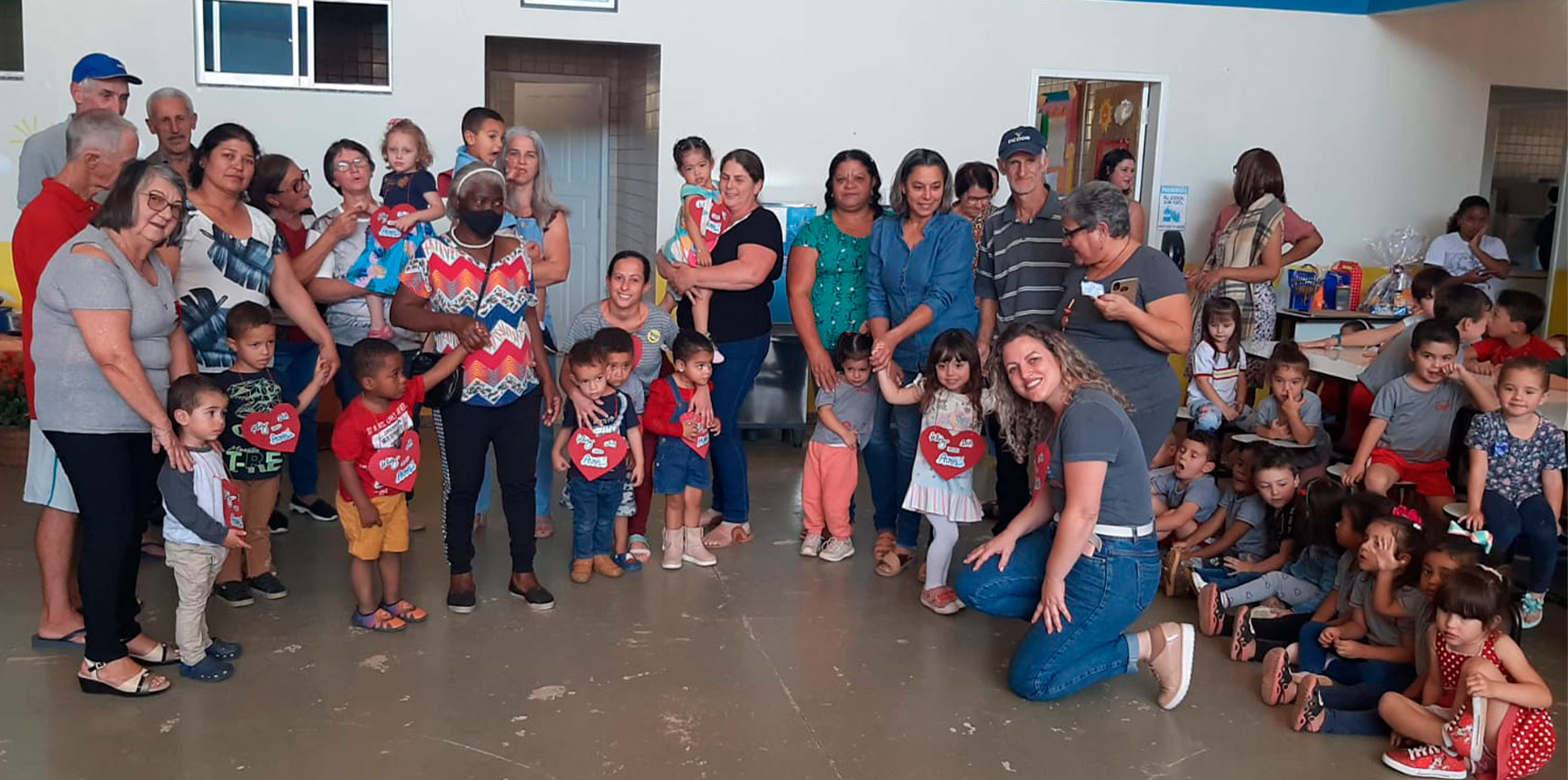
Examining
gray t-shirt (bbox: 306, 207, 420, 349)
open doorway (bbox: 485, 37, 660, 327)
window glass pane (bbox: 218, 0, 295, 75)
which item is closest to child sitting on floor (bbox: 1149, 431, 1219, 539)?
gray t-shirt (bbox: 306, 207, 420, 349)

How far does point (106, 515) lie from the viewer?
11.6 ft

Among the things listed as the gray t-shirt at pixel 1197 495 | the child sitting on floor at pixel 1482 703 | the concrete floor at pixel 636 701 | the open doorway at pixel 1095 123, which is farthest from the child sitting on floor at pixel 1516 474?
the open doorway at pixel 1095 123

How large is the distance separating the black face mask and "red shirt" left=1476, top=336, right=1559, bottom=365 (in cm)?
410

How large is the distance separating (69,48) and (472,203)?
14.9 feet

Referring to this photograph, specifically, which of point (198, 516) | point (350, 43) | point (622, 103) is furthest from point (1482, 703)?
point (622, 103)

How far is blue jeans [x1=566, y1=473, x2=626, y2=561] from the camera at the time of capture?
4.69 m

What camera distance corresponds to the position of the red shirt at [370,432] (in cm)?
402

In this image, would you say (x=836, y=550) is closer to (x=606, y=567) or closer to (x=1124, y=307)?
(x=606, y=567)

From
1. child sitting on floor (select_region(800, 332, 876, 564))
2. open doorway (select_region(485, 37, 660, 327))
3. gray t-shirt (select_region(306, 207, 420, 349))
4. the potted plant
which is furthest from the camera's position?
open doorway (select_region(485, 37, 660, 327))

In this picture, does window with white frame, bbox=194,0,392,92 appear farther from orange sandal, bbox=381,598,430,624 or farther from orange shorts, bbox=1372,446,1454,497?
orange shorts, bbox=1372,446,1454,497

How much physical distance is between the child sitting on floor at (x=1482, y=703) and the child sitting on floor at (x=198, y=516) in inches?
134

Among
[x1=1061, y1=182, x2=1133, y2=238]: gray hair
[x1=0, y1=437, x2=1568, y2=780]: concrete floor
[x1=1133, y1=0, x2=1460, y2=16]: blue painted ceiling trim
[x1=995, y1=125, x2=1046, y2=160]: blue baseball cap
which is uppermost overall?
[x1=1133, y1=0, x2=1460, y2=16]: blue painted ceiling trim

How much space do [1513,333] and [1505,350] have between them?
0.12 metres

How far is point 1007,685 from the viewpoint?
399cm
